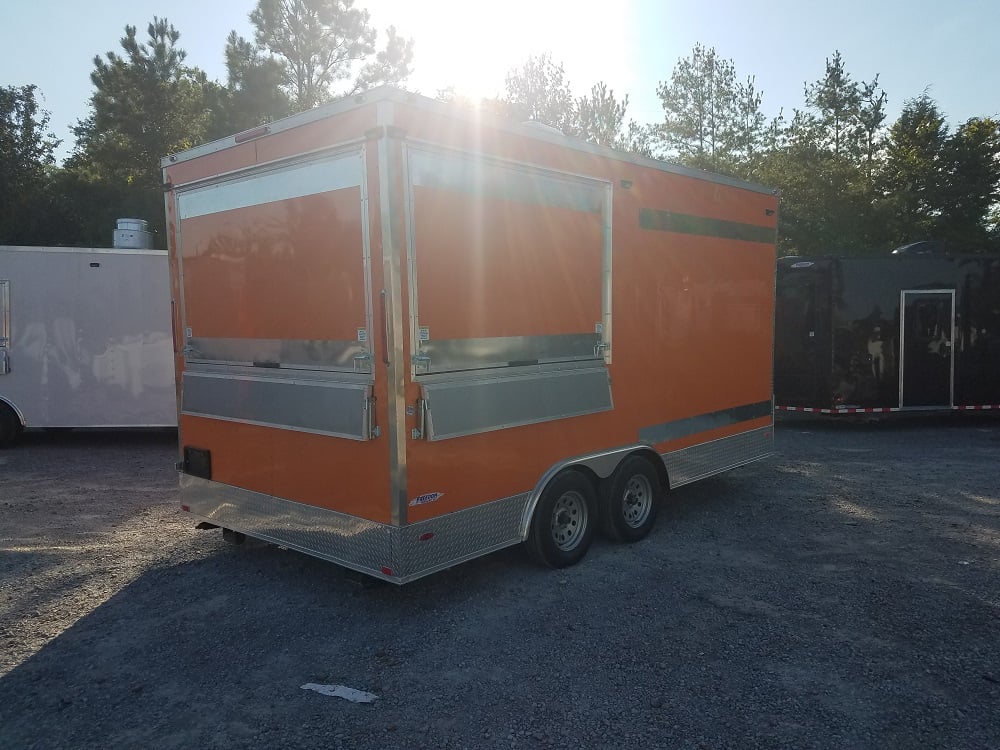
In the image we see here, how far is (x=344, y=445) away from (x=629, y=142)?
31588 mm

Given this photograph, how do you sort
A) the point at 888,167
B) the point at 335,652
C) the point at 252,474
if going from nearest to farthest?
the point at 335,652
the point at 252,474
the point at 888,167

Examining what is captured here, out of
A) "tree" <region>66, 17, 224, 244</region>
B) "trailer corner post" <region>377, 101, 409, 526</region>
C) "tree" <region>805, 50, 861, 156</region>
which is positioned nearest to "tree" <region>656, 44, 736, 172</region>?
"tree" <region>805, 50, 861, 156</region>

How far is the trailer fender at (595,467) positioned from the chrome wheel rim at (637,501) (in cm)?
17

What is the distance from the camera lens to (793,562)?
5461 millimetres

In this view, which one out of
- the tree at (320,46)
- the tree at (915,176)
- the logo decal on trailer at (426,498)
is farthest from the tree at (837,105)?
the logo decal on trailer at (426,498)

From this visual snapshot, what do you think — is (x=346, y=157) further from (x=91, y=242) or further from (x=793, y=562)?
(x=91, y=242)

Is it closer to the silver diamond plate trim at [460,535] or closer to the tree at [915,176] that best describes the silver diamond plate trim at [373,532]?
the silver diamond plate trim at [460,535]

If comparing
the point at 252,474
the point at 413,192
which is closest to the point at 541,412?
the point at 413,192

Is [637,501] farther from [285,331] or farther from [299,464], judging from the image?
[285,331]

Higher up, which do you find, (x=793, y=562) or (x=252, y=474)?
(x=252, y=474)

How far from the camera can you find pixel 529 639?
13.8 ft

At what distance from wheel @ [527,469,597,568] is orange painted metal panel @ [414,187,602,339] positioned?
1.06 metres

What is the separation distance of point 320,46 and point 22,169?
37.4ft

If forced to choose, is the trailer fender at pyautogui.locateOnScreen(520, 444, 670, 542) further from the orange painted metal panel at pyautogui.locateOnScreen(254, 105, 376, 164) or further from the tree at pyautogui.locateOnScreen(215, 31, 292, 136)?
the tree at pyautogui.locateOnScreen(215, 31, 292, 136)
